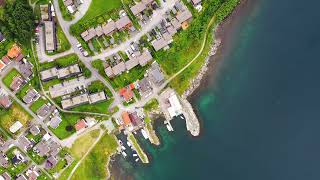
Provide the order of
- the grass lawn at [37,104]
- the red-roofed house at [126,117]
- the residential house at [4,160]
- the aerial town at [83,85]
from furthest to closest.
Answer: the residential house at [4,160] < the grass lawn at [37,104] < the red-roofed house at [126,117] < the aerial town at [83,85]

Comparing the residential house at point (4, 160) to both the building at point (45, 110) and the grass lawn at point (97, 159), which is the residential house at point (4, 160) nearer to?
the building at point (45, 110)

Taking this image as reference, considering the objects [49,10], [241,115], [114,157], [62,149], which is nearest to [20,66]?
[49,10]

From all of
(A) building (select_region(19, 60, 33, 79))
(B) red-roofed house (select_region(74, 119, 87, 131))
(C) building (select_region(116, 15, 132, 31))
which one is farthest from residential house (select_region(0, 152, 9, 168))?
(C) building (select_region(116, 15, 132, 31))

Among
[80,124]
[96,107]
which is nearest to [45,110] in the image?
[80,124]

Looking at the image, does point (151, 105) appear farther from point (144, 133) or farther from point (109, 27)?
point (109, 27)

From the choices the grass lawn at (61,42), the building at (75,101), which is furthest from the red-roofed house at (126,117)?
the grass lawn at (61,42)

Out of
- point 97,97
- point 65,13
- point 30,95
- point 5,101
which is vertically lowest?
point 97,97
